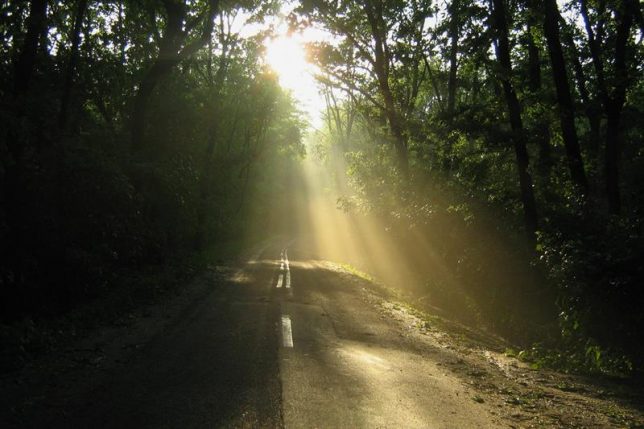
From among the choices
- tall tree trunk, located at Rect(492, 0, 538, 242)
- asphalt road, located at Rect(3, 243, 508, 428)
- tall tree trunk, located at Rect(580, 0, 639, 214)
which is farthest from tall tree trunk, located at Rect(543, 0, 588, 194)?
asphalt road, located at Rect(3, 243, 508, 428)

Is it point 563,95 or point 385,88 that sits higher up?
point 385,88

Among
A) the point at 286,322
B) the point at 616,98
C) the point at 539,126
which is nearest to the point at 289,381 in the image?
the point at 286,322

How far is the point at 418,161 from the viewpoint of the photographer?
23312 millimetres

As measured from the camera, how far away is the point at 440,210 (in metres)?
17.0

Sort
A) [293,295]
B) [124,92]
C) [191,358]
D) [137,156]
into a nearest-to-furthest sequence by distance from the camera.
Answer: [191,358] → [293,295] → [137,156] → [124,92]

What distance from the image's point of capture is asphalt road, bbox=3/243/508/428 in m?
4.87

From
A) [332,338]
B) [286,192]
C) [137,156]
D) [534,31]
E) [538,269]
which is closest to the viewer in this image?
[332,338]

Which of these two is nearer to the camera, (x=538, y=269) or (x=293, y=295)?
(x=538, y=269)

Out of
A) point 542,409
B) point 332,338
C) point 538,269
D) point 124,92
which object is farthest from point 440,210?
point 124,92

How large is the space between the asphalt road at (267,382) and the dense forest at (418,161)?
2.90 m

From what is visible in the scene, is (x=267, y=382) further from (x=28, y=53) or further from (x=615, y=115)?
(x=615, y=115)

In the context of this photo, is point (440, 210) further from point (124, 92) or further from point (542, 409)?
point (124, 92)

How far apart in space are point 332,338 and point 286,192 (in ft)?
209

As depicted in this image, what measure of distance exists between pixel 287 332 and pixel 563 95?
9.21 m
